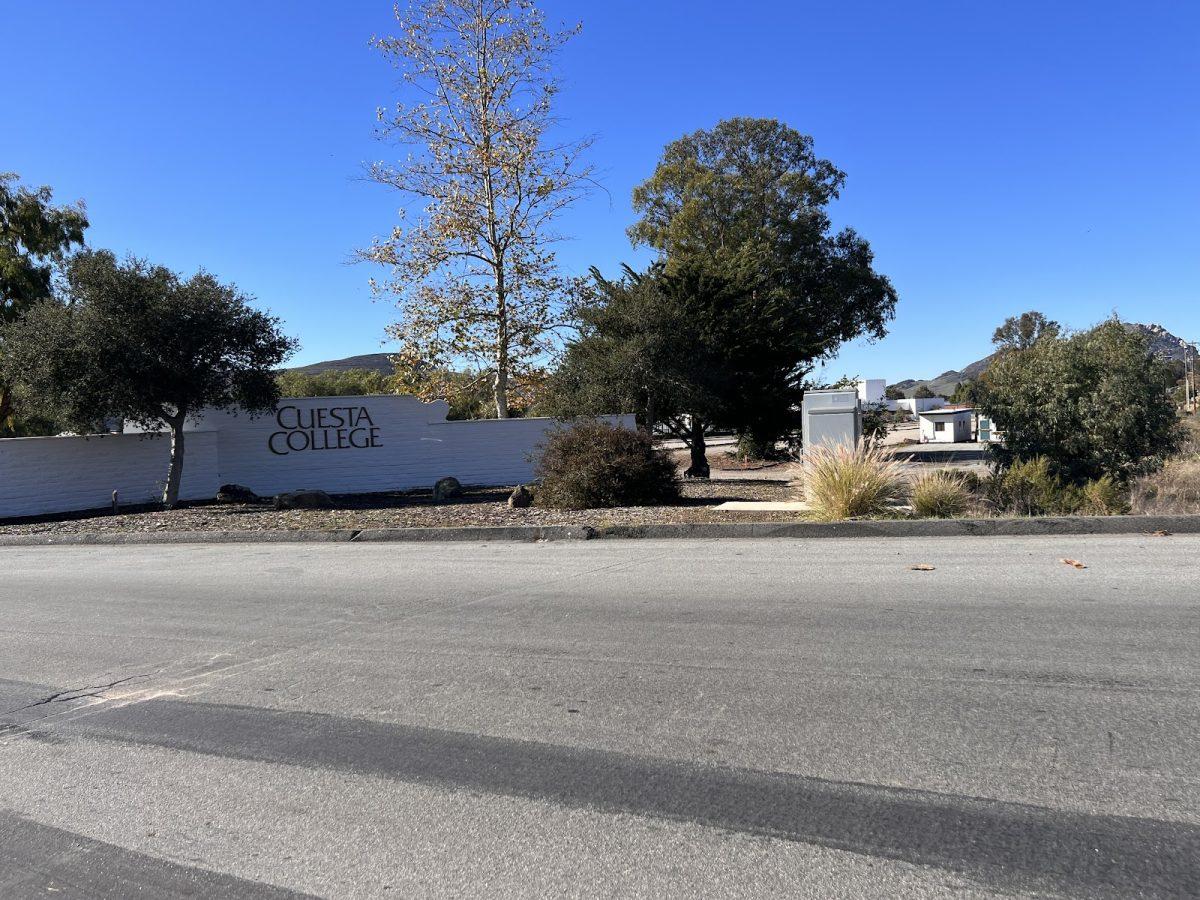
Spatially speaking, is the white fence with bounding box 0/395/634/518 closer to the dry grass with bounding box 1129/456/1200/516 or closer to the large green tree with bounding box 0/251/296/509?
the large green tree with bounding box 0/251/296/509

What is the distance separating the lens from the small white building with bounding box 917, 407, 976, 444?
210 ft

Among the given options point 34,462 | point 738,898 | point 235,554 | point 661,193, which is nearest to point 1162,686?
point 738,898

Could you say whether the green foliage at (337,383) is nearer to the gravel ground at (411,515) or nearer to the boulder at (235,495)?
the boulder at (235,495)

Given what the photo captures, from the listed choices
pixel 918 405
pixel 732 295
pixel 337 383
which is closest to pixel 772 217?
pixel 732 295

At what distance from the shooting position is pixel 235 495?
20.0 metres

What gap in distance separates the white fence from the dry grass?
10.6 metres

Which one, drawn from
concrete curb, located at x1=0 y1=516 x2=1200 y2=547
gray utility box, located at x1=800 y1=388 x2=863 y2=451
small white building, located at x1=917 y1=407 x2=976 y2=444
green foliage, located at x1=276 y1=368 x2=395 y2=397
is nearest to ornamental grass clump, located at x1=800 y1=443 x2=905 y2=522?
concrete curb, located at x1=0 y1=516 x2=1200 y2=547

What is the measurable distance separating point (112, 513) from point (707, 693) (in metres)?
17.4

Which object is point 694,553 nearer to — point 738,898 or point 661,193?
point 738,898

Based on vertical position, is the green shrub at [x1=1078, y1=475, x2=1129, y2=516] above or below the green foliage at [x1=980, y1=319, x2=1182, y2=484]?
below

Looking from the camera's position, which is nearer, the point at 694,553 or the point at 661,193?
the point at 694,553

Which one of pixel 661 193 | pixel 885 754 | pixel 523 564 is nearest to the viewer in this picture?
pixel 885 754

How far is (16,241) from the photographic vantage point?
28.7 meters

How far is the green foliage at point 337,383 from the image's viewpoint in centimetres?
6112
